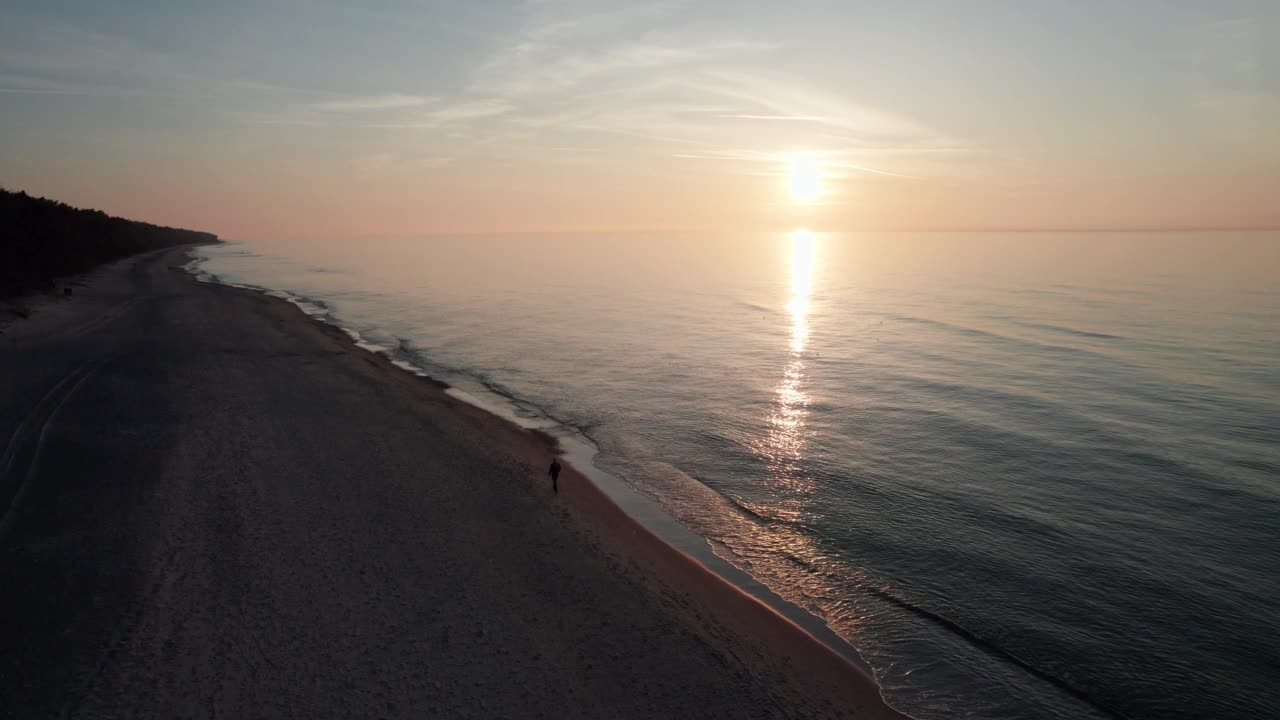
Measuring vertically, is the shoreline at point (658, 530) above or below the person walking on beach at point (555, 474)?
below

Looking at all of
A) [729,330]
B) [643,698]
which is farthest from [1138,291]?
[643,698]

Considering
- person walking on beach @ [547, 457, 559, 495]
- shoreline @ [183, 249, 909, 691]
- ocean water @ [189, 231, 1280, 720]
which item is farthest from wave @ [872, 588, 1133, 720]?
person walking on beach @ [547, 457, 559, 495]

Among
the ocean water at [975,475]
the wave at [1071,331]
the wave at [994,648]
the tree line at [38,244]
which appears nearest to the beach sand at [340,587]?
the wave at [994,648]

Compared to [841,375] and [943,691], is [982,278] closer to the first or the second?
[841,375]

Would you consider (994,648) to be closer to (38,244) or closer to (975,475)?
(975,475)

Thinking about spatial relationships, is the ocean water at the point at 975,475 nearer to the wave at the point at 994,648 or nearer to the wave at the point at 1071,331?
the wave at the point at 994,648

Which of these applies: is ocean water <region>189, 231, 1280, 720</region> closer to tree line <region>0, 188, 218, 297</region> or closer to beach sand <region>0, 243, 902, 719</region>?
beach sand <region>0, 243, 902, 719</region>

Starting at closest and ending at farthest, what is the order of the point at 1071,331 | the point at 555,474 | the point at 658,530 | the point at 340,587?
the point at 340,587, the point at 658,530, the point at 555,474, the point at 1071,331

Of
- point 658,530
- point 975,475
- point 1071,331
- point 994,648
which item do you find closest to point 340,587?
Result: point 658,530
